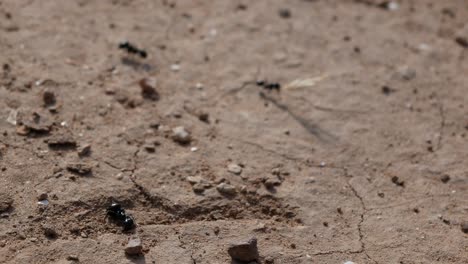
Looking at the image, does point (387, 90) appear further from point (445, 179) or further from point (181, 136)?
point (181, 136)

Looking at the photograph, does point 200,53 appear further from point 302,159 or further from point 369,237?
point 369,237

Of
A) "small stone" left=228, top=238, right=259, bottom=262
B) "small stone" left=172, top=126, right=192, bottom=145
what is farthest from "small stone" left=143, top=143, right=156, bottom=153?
"small stone" left=228, top=238, right=259, bottom=262

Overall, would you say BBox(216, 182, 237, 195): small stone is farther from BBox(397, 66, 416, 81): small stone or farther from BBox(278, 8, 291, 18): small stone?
BBox(278, 8, 291, 18): small stone

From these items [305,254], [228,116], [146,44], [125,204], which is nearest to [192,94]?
[228,116]

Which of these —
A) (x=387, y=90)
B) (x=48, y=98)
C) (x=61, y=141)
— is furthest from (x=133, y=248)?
(x=387, y=90)

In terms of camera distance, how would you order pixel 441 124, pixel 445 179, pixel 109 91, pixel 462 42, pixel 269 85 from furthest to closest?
pixel 462 42 < pixel 269 85 < pixel 441 124 < pixel 109 91 < pixel 445 179

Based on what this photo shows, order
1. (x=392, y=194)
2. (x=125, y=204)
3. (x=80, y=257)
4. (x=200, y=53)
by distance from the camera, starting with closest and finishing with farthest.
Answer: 1. (x=80, y=257)
2. (x=125, y=204)
3. (x=392, y=194)
4. (x=200, y=53)
